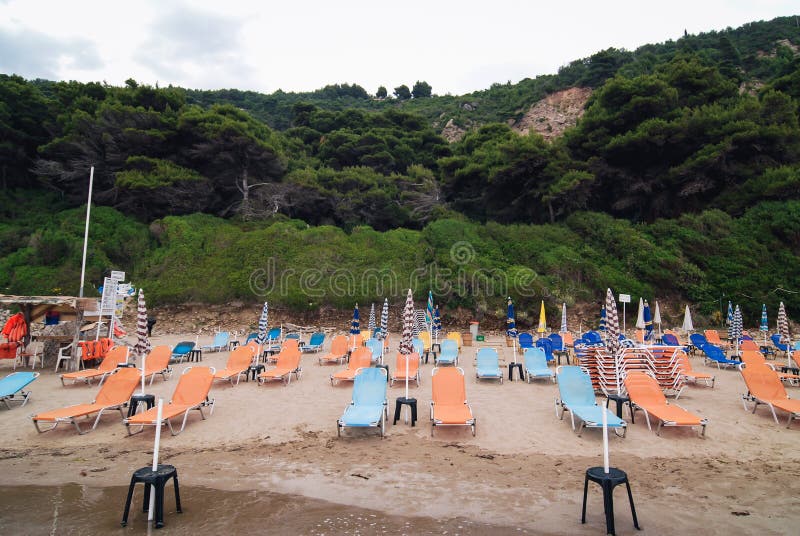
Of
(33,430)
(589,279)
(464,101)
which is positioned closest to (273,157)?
(589,279)

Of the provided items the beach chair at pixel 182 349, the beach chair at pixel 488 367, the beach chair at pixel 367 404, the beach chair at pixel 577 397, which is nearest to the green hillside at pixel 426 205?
the beach chair at pixel 182 349

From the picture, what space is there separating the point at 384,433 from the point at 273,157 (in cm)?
2563

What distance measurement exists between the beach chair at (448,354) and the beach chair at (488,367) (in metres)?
1.49

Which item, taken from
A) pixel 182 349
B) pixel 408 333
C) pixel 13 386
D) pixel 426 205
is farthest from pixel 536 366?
pixel 426 205

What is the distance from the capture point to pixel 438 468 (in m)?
5.04

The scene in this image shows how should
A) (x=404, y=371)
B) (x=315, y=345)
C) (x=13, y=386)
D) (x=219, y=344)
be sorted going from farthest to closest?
(x=315, y=345) < (x=219, y=344) < (x=404, y=371) < (x=13, y=386)

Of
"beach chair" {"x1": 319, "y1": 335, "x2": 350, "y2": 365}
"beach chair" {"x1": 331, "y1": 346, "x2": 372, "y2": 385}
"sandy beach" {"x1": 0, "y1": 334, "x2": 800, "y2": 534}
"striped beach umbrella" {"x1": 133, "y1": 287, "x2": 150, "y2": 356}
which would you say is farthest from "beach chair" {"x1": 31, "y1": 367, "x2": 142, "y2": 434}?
"beach chair" {"x1": 319, "y1": 335, "x2": 350, "y2": 365}

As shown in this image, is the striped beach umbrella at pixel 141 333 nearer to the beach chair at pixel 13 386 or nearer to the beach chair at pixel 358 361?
the beach chair at pixel 13 386

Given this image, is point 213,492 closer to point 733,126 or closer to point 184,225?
point 184,225

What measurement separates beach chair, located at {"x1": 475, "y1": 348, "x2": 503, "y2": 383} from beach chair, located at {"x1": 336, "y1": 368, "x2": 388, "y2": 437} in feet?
11.7

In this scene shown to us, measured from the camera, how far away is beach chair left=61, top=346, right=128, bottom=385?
9.31 metres

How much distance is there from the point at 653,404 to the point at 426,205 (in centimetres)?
2543

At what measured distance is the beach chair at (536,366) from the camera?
9.91 metres

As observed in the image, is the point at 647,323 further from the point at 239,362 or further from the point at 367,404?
the point at 239,362
